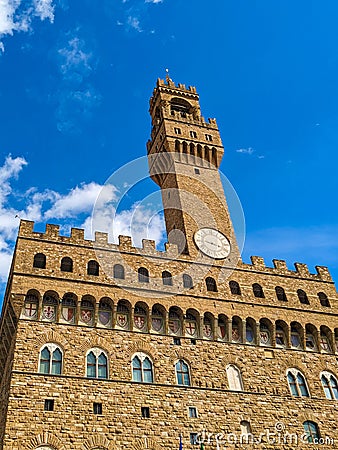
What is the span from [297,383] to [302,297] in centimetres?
532

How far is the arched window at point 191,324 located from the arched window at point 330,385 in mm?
7197

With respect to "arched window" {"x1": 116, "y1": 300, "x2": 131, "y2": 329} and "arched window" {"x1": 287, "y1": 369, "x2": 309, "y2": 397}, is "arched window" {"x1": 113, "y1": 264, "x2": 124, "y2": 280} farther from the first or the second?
"arched window" {"x1": 287, "y1": 369, "x2": 309, "y2": 397}

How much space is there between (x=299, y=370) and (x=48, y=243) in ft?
A: 47.0

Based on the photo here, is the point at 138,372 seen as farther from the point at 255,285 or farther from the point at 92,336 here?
the point at 255,285

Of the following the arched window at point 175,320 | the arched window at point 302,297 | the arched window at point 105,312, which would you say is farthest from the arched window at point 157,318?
the arched window at point 302,297

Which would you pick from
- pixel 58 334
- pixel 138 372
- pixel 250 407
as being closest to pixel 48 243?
pixel 58 334

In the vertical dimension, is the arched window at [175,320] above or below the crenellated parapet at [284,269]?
below

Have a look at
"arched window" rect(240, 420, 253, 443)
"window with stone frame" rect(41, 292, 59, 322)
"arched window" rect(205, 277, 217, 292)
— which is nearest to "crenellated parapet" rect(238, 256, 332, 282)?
"arched window" rect(205, 277, 217, 292)

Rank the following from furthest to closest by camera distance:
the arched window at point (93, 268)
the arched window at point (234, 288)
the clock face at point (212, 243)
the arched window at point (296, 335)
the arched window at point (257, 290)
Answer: the clock face at point (212, 243)
the arched window at point (257, 290)
the arched window at point (234, 288)
the arched window at point (296, 335)
the arched window at point (93, 268)

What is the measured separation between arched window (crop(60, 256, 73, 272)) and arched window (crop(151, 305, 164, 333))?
15.0 ft

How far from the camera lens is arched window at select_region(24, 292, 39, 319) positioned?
2383cm

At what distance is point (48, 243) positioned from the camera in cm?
2623

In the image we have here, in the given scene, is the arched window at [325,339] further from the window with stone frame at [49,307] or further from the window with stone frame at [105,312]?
the window with stone frame at [49,307]

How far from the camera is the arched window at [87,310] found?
24578 mm
